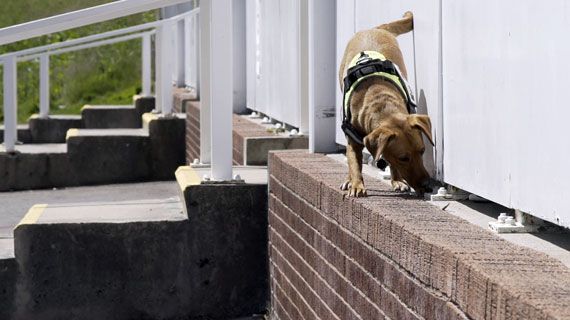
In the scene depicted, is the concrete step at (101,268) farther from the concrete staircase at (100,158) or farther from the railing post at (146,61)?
the railing post at (146,61)

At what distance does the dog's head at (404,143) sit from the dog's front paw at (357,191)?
14 centimetres

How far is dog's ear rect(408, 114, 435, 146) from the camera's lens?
236 inches

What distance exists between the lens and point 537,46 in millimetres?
4602

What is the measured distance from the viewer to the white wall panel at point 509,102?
4.43 m

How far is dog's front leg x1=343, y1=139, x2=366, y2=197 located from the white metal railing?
2785mm

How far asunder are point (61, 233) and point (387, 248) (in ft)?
13.4

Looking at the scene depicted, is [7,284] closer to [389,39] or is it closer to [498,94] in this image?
[389,39]

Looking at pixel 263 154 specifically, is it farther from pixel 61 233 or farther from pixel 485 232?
pixel 485 232

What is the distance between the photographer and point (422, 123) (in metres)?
6.03

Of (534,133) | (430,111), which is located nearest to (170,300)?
Answer: (430,111)

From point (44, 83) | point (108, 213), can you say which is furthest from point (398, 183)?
point (44, 83)

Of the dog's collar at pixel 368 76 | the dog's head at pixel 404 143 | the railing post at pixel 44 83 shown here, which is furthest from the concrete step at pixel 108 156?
the dog's head at pixel 404 143

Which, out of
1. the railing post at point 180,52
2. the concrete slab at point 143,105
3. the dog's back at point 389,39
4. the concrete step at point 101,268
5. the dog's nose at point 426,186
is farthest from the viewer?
the railing post at point 180,52

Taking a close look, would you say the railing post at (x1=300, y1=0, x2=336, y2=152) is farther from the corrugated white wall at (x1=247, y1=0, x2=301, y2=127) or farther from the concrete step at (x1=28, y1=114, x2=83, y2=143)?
the concrete step at (x1=28, y1=114, x2=83, y2=143)
